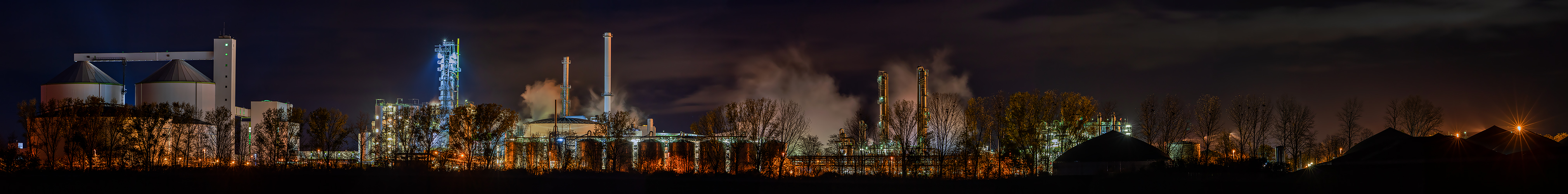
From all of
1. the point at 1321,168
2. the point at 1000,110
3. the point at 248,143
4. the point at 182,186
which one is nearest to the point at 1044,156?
the point at 1000,110

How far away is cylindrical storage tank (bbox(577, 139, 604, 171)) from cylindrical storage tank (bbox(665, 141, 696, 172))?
3713mm

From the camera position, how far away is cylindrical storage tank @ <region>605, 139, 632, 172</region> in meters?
48.3

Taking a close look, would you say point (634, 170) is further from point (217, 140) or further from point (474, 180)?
point (217, 140)

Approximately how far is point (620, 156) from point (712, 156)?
8.68 m

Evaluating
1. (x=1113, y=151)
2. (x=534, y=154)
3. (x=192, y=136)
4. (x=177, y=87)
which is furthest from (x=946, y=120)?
(x=177, y=87)

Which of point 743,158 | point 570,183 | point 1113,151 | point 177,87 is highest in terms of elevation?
point 177,87

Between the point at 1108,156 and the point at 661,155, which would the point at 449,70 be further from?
the point at 1108,156

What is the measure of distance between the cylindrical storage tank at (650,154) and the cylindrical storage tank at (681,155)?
0.61 m

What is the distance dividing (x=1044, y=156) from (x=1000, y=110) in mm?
4281

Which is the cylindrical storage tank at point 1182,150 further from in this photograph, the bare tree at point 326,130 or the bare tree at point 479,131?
the bare tree at point 326,130

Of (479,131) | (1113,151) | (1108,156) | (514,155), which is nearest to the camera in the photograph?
(1108,156)

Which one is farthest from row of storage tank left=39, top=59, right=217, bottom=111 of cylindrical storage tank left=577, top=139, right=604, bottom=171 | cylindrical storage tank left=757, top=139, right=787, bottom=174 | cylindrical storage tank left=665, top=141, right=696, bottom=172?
cylindrical storage tank left=757, top=139, right=787, bottom=174

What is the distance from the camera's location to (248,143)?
69750mm

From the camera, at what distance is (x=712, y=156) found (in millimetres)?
45719
